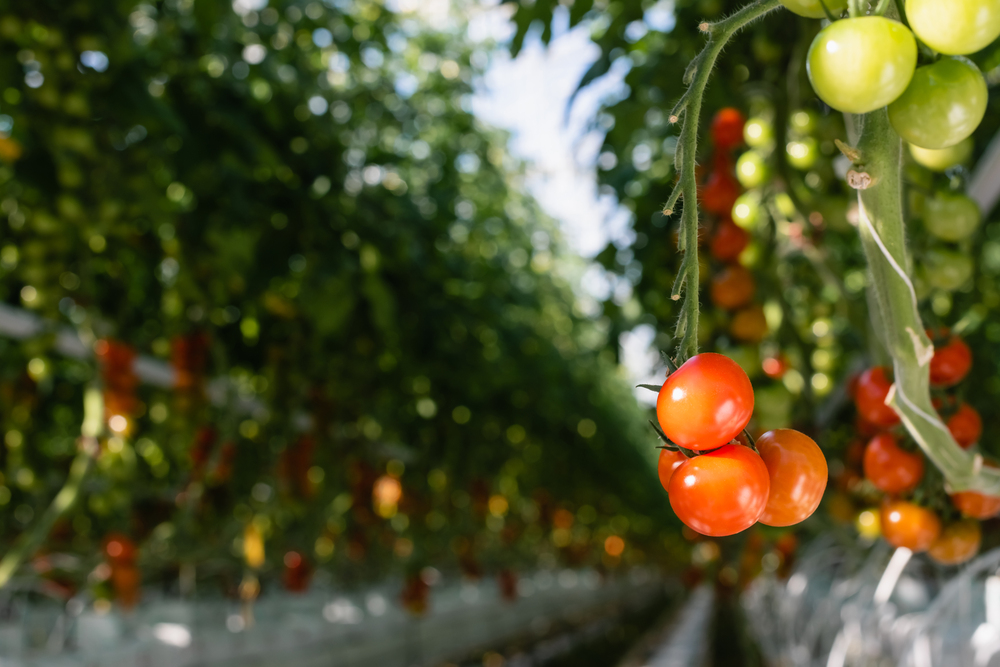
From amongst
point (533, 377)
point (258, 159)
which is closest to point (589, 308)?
point (533, 377)

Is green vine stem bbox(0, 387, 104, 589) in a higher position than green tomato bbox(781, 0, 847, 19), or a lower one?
lower

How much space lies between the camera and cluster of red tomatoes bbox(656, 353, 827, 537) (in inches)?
15.9

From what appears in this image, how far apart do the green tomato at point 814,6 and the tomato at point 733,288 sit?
762mm

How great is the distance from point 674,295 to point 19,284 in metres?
2.45

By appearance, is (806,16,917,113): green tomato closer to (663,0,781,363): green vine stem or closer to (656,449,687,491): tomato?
(663,0,781,363): green vine stem

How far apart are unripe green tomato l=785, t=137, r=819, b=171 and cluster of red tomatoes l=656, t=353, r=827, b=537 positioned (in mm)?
1035

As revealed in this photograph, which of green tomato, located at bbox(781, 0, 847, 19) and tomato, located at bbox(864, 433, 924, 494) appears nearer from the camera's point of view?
green tomato, located at bbox(781, 0, 847, 19)

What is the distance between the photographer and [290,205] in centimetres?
204

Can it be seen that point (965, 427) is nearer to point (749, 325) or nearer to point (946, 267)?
point (946, 267)

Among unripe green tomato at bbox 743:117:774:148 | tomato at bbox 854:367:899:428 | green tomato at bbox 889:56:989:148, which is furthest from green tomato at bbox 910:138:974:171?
unripe green tomato at bbox 743:117:774:148

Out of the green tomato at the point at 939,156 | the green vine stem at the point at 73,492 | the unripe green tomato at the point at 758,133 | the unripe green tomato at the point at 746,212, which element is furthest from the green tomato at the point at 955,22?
the green vine stem at the point at 73,492

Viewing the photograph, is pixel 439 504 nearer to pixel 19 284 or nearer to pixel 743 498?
pixel 19 284

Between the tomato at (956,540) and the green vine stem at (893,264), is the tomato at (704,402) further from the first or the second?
the tomato at (956,540)

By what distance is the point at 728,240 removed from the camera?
3.95 feet
